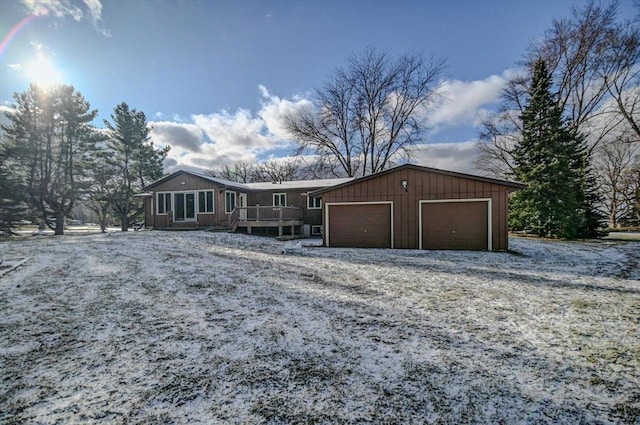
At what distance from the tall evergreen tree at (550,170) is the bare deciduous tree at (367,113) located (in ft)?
29.4

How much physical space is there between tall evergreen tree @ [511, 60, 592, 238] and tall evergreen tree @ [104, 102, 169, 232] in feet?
99.8

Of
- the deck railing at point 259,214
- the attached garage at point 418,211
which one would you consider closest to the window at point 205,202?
the deck railing at point 259,214

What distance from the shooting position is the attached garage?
1018 centimetres

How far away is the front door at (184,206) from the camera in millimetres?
16109

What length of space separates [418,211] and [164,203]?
14487mm

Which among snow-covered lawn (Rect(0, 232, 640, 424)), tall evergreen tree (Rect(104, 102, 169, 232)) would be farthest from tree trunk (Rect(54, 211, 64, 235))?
snow-covered lawn (Rect(0, 232, 640, 424))

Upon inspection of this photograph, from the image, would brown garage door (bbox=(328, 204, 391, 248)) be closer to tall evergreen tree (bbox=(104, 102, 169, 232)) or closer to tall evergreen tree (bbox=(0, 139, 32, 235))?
tall evergreen tree (bbox=(0, 139, 32, 235))

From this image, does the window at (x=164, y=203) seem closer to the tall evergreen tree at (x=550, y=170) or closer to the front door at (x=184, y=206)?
the front door at (x=184, y=206)

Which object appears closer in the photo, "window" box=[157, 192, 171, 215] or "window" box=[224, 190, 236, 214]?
"window" box=[224, 190, 236, 214]

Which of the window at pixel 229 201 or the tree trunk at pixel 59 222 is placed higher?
the window at pixel 229 201

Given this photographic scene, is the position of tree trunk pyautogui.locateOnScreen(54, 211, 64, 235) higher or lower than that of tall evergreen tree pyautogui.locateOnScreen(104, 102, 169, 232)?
lower

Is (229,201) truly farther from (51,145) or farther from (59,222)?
(51,145)

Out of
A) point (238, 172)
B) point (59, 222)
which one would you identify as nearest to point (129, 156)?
point (59, 222)

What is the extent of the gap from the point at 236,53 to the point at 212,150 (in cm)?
2461
